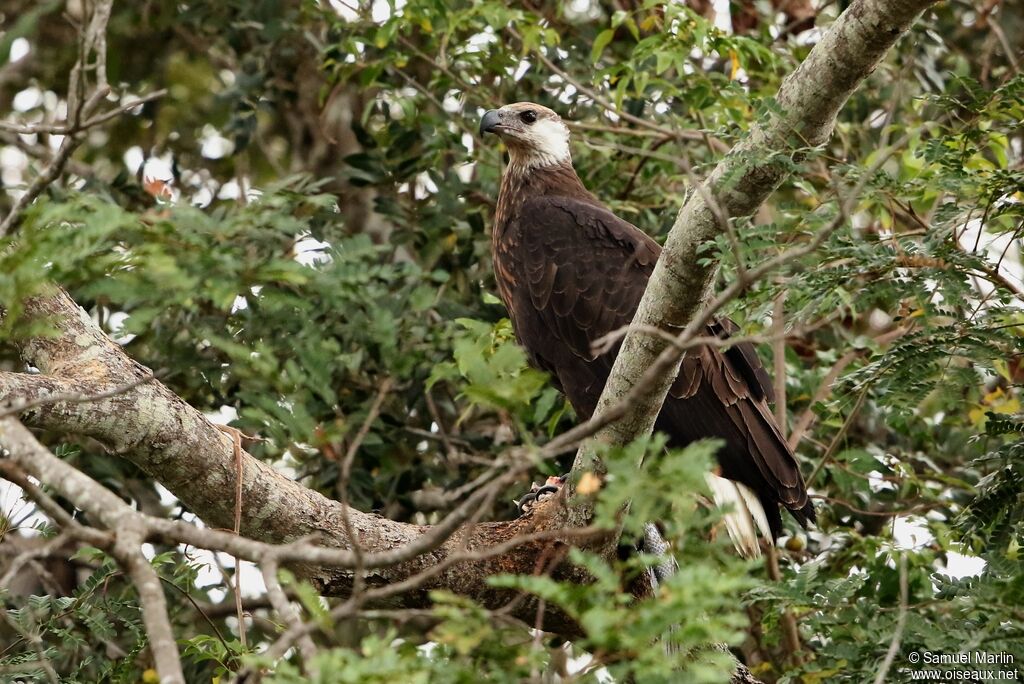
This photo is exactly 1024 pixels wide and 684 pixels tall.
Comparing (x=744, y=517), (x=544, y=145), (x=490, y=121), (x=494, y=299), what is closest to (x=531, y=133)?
(x=544, y=145)

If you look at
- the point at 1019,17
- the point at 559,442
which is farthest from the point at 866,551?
the point at 1019,17

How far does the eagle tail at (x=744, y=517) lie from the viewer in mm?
Answer: 4355

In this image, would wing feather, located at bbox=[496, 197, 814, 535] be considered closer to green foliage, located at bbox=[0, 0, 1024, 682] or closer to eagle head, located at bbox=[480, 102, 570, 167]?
green foliage, located at bbox=[0, 0, 1024, 682]

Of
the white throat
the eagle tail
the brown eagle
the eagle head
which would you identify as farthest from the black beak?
the eagle tail

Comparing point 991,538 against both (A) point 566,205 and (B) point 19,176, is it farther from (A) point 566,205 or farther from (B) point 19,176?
(B) point 19,176

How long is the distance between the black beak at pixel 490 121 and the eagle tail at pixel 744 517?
1.76 meters

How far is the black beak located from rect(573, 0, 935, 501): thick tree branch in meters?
1.96

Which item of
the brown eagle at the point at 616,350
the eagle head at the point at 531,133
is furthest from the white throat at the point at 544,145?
the brown eagle at the point at 616,350

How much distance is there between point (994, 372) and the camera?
11.0 ft

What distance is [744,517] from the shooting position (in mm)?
4438

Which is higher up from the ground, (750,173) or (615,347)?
(750,173)

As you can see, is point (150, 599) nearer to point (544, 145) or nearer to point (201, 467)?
point (201, 467)

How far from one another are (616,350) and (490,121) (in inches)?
48.5

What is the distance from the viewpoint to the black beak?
496 cm
